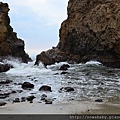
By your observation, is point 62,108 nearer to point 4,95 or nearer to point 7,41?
point 4,95

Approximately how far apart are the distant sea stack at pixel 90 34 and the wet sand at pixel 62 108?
27.2 metres

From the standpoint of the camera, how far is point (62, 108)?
11352 mm

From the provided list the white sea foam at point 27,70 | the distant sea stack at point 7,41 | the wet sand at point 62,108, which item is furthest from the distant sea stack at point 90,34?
the wet sand at point 62,108

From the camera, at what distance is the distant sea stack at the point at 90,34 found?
4025 centimetres

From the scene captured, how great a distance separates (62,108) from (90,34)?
1399 inches

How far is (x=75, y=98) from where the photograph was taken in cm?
1410

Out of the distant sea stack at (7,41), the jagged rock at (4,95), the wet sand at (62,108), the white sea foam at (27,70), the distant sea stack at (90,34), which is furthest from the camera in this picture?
the distant sea stack at (7,41)

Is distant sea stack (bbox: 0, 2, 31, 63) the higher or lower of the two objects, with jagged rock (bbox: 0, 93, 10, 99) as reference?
higher

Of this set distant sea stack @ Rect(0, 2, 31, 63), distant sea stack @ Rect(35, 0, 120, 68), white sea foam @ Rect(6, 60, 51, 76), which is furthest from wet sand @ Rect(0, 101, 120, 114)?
distant sea stack @ Rect(0, 2, 31, 63)

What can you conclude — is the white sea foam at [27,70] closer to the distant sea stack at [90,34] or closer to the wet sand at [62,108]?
the distant sea stack at [90,34]

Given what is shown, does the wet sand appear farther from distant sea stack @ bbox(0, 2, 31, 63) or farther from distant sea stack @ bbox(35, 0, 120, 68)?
distant sea stack @ bbox(0, 2, 31, 63)

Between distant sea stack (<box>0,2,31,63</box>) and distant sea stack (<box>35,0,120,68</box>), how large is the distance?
590cm

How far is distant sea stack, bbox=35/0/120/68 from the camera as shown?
40.2 m

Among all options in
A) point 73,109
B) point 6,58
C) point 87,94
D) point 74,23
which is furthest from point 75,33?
point 73,109
